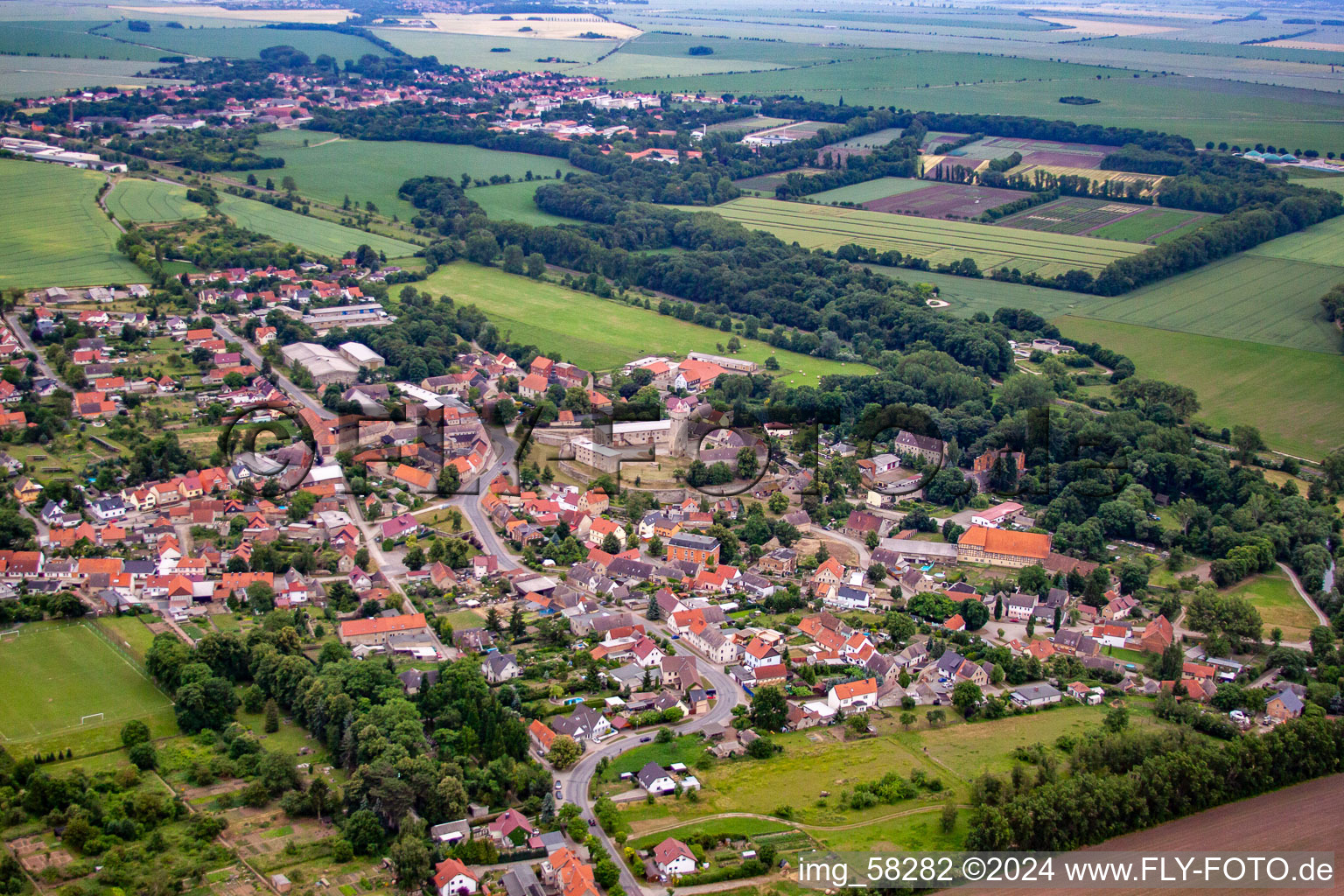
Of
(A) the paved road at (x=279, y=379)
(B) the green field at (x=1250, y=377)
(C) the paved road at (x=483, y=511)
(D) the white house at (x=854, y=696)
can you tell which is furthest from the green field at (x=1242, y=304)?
(A) the paved road at (x=279, y=379)

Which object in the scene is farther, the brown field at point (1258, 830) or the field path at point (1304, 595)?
the field path at point (1304, 595)

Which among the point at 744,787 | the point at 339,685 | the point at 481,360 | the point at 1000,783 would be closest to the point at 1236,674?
the point at 1000,783

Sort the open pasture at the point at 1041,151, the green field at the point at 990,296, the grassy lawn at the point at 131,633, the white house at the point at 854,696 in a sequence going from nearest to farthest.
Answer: the white house at the point at 854,696
the grassy lawn at the point at 131,633
the green field at the point at 990,296
the open pasture at the point at 1041,151

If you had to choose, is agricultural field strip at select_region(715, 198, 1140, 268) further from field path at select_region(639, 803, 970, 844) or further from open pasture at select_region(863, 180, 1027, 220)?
field path at select_region(639, 803, 970, 844)

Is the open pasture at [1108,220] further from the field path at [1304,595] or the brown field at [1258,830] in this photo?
the brown field at [1258,830]

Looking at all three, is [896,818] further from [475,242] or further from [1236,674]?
[475,242]
